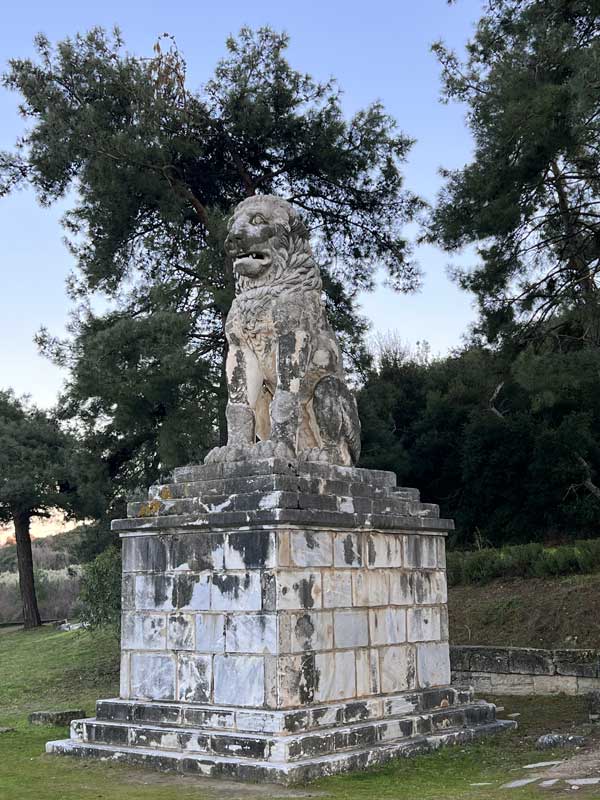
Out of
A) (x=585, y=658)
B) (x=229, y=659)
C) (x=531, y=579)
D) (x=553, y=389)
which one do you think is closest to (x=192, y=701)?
(x=229, y=659)

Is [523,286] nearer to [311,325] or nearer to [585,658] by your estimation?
[585,658]

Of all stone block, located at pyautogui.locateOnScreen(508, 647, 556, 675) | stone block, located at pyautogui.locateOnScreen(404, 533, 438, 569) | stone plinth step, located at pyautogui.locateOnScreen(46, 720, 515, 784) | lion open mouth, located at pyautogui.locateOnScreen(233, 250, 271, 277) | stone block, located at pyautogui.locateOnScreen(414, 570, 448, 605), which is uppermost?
lion open mouth, located at pyautogui.locateOnScreen(233, 250, 271, 277)

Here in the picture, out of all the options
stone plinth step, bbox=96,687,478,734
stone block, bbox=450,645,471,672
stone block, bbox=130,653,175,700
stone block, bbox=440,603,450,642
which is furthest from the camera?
stone block, bbox=450,645,471,672

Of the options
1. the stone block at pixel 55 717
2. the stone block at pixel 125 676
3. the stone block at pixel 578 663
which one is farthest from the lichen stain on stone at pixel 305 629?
the stone block at pixel 578 663

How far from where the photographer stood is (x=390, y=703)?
7336 millimetres

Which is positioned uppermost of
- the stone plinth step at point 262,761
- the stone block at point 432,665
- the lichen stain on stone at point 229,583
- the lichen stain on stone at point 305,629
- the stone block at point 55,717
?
the lichen stain on stone at point 229,583

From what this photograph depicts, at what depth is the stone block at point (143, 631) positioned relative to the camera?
7344 millimetres

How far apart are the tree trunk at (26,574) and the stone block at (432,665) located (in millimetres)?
18334

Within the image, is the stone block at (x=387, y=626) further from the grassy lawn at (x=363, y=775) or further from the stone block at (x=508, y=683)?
the stone block at (x=508, y=683)

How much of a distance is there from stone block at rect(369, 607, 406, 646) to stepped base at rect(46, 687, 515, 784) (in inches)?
17.4

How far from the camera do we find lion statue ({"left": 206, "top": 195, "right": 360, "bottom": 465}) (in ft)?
25.0

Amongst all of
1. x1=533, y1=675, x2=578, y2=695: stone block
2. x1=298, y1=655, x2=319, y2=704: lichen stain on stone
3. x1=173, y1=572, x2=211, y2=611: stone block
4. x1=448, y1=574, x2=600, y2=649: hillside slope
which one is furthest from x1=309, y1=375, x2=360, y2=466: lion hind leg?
x1=448, y1=574, x2=600, y2=649: hillside slope

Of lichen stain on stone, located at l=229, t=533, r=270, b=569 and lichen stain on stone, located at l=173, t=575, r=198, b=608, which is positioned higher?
lichen stain on stone, located at l=229, t=533, r=270, b=569

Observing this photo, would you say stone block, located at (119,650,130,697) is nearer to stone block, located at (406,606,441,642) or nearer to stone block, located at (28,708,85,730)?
stone block, located at (406,606,441,642)
